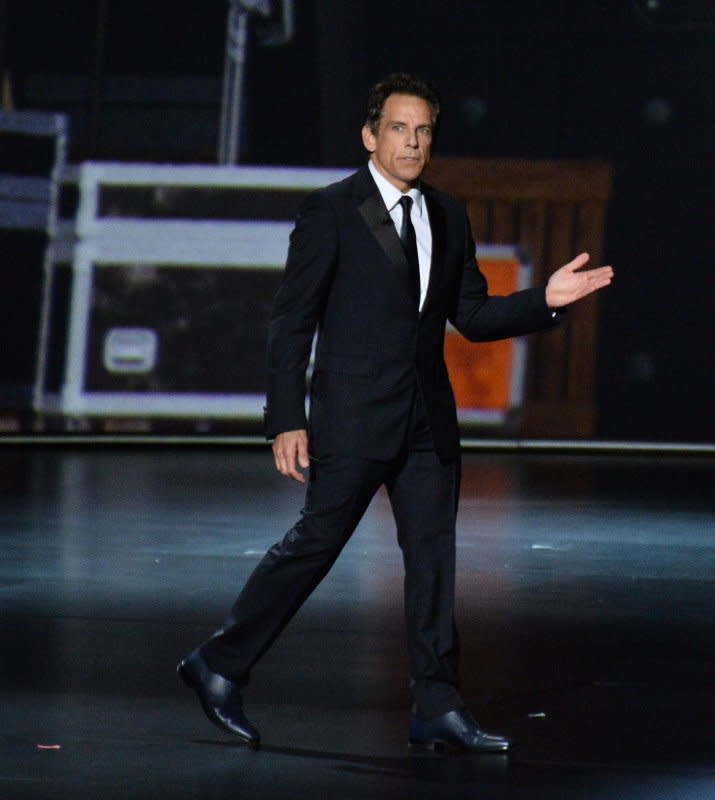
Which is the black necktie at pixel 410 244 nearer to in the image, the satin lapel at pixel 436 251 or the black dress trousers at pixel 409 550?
the satin lapel at pixel 436 251

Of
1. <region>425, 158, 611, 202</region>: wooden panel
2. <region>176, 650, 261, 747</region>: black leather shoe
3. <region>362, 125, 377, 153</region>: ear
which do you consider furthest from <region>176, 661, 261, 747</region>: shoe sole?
<region>425, 158, 611, 202</region>: wooden panel

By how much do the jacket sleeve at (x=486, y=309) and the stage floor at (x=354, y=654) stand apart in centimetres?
110

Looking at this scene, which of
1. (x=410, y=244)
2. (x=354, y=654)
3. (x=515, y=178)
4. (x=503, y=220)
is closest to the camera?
(x=410, y=244)

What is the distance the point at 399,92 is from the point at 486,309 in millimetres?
642

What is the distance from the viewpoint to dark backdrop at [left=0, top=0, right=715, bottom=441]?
20.4m

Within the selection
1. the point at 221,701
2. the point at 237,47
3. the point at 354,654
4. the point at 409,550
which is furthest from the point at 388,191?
the point at 237,47

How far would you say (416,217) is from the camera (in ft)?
18.5

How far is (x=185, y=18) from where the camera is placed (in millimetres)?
20750

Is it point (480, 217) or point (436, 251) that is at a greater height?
point (480, 217)

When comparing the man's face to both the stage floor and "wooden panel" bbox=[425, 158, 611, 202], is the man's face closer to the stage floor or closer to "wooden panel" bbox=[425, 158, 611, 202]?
the stage floor

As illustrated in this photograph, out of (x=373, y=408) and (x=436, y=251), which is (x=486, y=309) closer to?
(x=436, y=251)

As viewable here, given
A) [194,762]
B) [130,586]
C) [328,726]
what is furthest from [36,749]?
[130,586]

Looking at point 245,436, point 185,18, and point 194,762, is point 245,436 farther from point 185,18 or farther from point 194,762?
point 194,762

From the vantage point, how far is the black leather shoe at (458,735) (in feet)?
18.0
